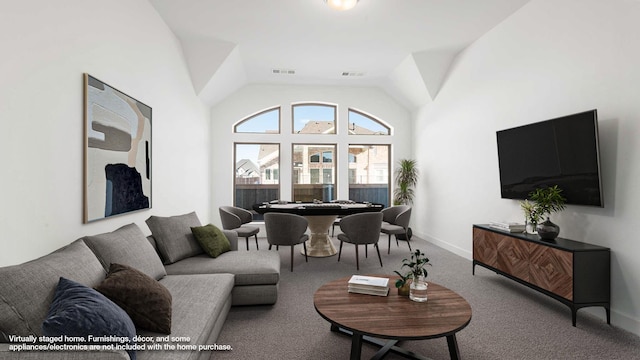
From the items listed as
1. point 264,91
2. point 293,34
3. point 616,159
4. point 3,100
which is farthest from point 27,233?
point 264,91

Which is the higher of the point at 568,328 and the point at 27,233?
the point at 27,233

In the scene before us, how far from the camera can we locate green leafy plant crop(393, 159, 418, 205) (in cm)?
664

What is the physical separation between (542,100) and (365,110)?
3941 millimetres

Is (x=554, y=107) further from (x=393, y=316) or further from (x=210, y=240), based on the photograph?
(x=210, y=240)

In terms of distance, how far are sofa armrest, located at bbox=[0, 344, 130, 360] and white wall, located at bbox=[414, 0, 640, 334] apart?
368 cm

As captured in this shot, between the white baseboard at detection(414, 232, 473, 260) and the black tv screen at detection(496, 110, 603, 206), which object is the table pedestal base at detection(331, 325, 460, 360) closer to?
the black tv screen at detection(496, 110, 603, 206)

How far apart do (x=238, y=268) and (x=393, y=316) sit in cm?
157

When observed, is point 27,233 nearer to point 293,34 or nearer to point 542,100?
point 293,34

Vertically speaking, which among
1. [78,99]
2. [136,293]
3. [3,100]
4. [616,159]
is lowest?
[136,293]

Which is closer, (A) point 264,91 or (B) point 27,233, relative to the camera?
(B) point 27,233

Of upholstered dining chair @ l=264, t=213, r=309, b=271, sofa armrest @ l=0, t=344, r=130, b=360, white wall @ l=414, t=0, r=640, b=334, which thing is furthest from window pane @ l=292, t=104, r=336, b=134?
sofa armrest @ l=0, t=344, r=130, b=360

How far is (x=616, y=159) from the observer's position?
8.95ft

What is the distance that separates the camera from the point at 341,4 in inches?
142

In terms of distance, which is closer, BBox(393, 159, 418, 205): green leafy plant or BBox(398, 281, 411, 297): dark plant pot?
BBox(398, 281, 411, 297): dark plant pot
